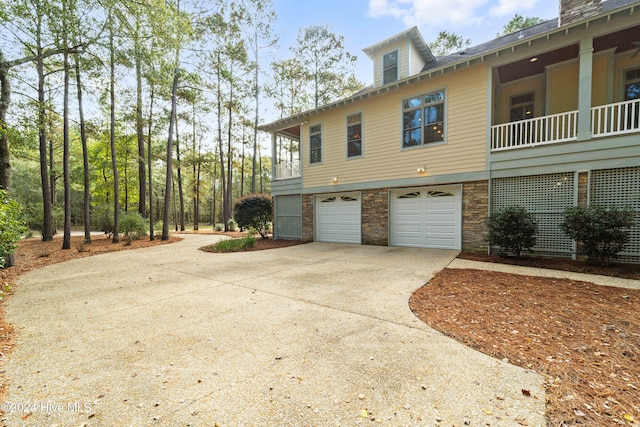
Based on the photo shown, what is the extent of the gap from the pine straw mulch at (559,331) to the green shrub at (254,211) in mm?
9136

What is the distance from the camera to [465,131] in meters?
7.91

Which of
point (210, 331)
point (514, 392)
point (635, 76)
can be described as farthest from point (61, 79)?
point (635, 76)

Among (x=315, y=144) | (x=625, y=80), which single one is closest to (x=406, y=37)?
(x=315, y=144)

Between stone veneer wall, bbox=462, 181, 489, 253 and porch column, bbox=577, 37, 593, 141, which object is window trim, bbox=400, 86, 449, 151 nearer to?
stone veneer wall, bbox=462, 181, 489, 253

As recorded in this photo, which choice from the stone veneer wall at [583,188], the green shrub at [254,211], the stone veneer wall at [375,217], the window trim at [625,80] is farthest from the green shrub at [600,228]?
the green shrub at [254,211]

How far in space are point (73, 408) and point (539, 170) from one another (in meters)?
9.25

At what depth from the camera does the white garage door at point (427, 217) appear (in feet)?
26.8

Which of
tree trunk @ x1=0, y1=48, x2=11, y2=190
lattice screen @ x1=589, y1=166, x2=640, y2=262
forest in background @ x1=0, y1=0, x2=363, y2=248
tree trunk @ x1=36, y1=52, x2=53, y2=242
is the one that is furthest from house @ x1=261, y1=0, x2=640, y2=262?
tree trunk @ x1=0, y1=48, x2=11, y2=190

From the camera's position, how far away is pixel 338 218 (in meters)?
10.8

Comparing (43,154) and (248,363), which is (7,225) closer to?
(248,363)

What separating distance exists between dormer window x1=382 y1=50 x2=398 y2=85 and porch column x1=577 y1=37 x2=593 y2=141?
5439 millimetres

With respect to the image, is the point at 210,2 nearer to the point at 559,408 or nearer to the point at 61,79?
the point at 61,79

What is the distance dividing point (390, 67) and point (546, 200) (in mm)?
7255

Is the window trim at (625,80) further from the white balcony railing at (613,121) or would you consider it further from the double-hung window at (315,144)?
the double-hung window at (315,144)
